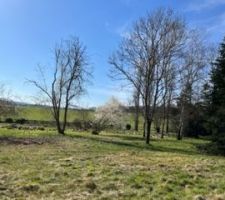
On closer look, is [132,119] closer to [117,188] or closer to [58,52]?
[58,52]

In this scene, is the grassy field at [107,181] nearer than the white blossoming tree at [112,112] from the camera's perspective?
Yes

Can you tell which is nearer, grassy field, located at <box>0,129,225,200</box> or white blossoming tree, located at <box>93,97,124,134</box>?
→ grassy field, located at <box>0,129,225,200</box>

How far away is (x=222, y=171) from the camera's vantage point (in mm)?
14898

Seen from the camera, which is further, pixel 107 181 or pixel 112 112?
pixel 112 112

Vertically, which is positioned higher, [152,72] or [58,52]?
[58,52]

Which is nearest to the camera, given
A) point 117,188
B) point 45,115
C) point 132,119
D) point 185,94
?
point 117,188

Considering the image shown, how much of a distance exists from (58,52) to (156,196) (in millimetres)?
40496

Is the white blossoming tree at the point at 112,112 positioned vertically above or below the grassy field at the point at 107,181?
above

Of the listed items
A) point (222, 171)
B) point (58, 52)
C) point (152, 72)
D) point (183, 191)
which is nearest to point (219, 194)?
point (183, 191)

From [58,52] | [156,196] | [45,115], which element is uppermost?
[58,52]

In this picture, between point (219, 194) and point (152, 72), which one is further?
point (152, 72)

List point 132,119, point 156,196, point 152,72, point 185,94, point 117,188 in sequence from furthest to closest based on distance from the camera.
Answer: point 132,119 < point 185,94 < point 152,72 < point 117,188 < point 156,196

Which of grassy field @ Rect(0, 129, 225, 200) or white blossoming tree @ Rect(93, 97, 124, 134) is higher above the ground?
white blossoming tree @ Rect(93, 97, 124, 134)

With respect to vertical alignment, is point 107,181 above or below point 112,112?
below
